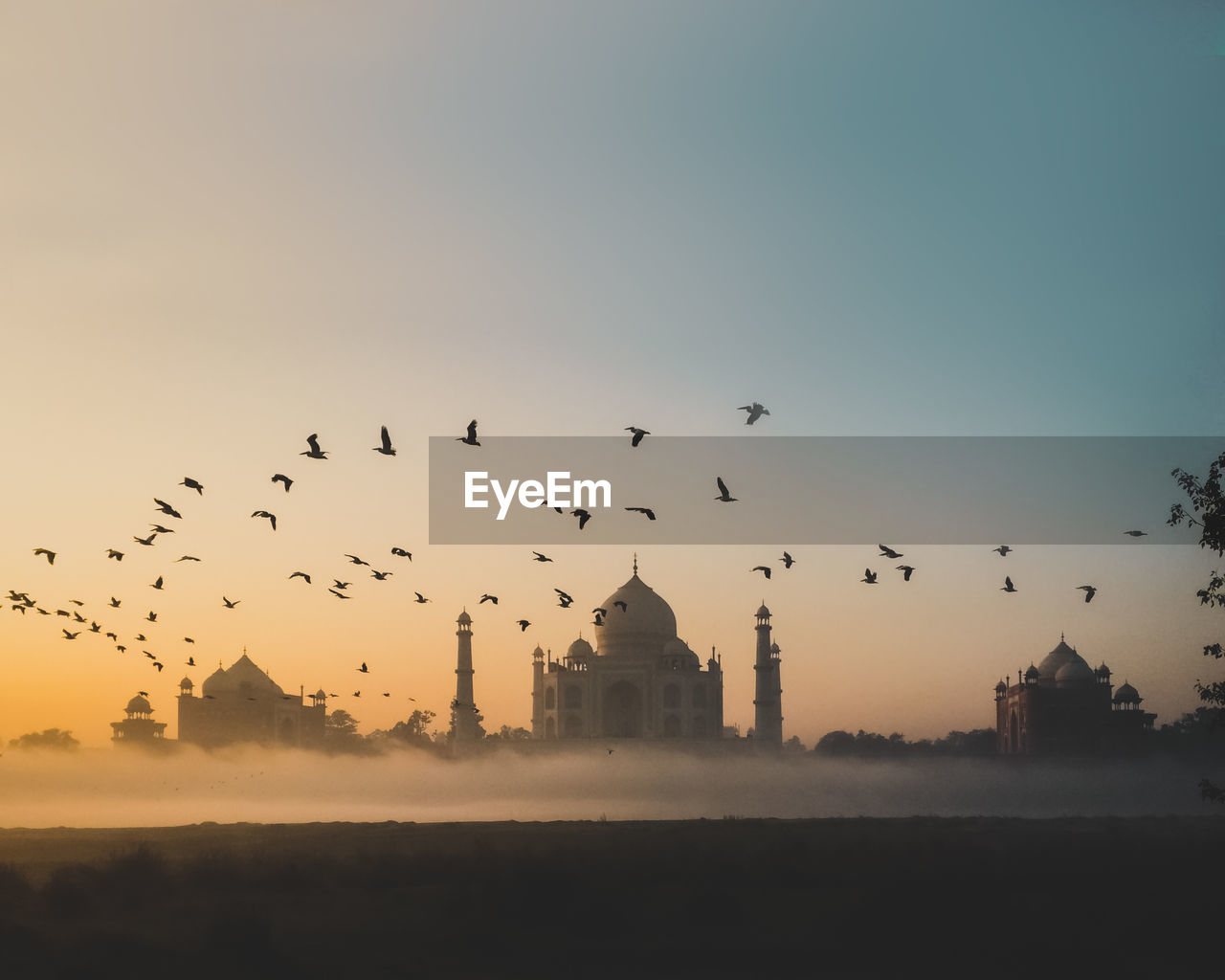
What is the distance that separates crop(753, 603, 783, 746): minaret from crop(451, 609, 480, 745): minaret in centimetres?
1966

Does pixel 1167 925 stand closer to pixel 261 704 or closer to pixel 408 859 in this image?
pixel 408 859

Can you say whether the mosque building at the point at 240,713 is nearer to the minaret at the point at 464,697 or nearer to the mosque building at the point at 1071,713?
the minaret at the point at 464,697

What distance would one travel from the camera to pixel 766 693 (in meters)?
106

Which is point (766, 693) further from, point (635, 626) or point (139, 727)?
point (139, 727)

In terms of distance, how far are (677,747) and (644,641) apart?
48.0ft

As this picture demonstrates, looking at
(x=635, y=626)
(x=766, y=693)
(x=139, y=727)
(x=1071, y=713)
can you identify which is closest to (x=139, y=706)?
(x=139, y=727)

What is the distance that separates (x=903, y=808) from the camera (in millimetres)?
80375

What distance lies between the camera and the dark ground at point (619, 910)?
2806 cm

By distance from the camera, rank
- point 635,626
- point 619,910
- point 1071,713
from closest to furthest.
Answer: point 619,910, point 1071,713, point 635,626

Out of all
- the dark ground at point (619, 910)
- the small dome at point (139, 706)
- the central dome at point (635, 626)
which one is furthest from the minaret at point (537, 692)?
the dark ground at point (619, 910)

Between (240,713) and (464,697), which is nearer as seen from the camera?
(464,697)

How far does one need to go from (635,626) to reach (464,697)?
13.9 meters

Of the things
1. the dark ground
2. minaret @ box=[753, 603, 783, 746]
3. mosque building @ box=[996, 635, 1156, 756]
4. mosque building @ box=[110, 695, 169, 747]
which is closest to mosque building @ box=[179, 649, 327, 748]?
mosque building @ box=[110, 695, 169, 747]

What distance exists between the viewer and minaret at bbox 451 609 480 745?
107 m
